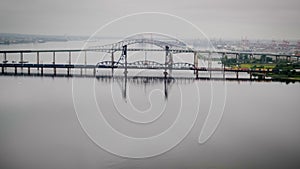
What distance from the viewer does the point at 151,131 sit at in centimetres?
414

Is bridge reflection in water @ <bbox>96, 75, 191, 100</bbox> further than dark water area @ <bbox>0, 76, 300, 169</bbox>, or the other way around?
bridge reflection in water @ <bbox>96, 75, 191, 100</bbox>

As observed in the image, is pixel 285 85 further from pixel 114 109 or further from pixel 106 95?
pixel 114 109

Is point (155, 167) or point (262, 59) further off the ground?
point (262, 59)

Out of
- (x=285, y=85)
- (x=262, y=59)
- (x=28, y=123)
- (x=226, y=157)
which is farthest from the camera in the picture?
(x=262, y=59)

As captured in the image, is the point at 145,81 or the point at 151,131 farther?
the point at 145,81

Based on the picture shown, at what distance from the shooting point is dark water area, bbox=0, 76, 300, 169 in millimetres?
3398

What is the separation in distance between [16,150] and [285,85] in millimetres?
6161

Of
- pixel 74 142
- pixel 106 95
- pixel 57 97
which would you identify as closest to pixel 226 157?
pixel 74 142

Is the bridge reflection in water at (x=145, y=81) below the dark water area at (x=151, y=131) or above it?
above

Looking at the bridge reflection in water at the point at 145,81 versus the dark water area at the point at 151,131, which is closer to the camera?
the dark water area at the point at 151,131

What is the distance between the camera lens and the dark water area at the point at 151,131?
3.40m

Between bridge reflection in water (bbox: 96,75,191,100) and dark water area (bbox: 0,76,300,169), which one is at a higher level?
bridge reflection in water (bbox: 96,75,191,100)

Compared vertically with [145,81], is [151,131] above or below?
below

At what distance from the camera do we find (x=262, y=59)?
13.0m
